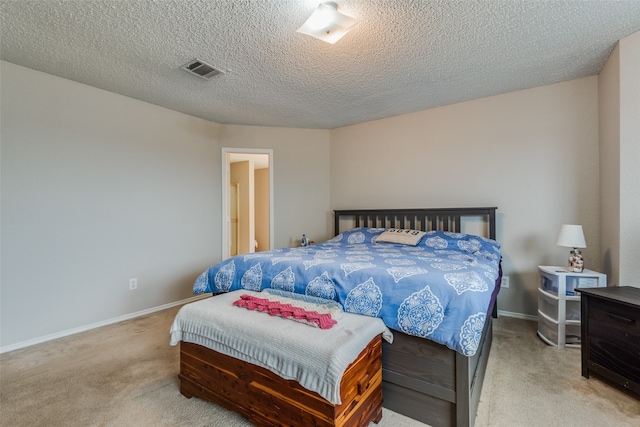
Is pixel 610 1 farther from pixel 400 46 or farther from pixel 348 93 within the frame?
pixel 348 93

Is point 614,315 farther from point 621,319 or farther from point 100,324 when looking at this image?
point 100,324

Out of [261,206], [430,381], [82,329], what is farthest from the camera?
[261,206]

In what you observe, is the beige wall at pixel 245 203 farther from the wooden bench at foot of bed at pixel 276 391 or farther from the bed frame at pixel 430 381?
the bed frame at pixel 430 381

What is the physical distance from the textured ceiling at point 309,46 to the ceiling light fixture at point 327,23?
2.6 inches

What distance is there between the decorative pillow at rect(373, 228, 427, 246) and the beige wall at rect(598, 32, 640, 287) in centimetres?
148

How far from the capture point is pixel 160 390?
1781mm

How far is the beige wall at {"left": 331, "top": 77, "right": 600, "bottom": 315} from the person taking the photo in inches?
106

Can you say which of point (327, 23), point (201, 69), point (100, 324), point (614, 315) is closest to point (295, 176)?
point (201, 69)

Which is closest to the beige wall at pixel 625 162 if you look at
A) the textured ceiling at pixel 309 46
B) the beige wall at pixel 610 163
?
the beige wall at pixel 610 163

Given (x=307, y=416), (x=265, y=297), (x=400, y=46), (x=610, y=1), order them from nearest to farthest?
1. (x=307, y=416)
2. (x=610, y=1)
3. (x=265, y=297)
4. (x=400, y=46)

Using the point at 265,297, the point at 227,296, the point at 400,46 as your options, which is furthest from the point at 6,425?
the point at 400,46

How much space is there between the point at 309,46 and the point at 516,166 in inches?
95.0

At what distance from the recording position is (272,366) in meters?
1.34

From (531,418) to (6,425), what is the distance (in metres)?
2.74
